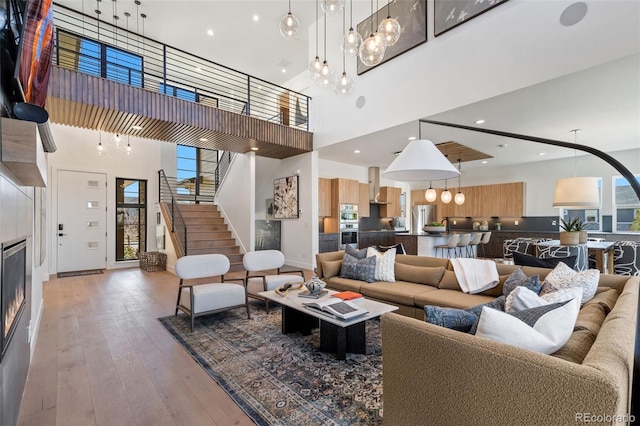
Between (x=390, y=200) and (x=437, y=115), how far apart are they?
5.13m

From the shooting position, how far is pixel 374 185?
383 inches

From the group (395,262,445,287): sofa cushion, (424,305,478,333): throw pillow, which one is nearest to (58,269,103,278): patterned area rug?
(395,262,445,287): sofa cushion

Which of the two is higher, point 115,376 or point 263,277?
point 263,277

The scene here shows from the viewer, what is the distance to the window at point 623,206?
24.8ft

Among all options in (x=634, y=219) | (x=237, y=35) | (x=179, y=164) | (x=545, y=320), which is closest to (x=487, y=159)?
(x=634, y=219)

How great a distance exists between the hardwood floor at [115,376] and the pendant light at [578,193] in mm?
5616

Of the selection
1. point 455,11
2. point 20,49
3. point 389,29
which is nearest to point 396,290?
point 389,29

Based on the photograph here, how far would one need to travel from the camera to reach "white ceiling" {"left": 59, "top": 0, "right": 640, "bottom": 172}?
13.6 ft

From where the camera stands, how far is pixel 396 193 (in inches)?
402

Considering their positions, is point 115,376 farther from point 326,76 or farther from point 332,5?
point 332,5

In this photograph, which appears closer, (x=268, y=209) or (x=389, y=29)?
(x=389, y=29)

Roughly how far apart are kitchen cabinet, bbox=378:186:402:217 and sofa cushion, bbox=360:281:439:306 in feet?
20.1

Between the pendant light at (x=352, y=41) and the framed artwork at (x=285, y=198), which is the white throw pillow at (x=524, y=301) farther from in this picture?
the framed artwork at (x=285, y=198)

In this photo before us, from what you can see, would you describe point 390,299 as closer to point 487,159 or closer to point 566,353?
point 566,353
